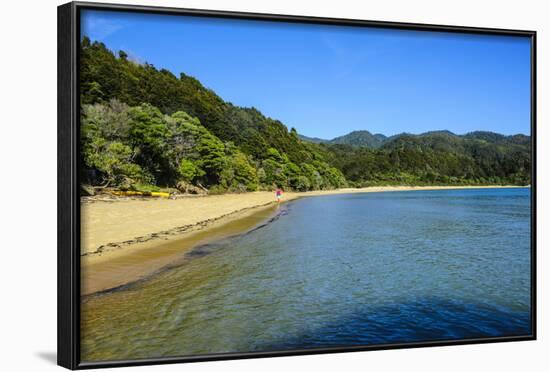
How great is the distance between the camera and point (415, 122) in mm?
4895

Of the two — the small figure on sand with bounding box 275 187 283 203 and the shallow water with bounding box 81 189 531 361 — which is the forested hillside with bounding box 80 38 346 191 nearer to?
the small figure on sand with bounding box 275 187 283 203

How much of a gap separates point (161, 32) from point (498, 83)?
2.85m

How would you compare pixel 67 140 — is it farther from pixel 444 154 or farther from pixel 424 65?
pixel 444 154

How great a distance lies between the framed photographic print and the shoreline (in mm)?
33

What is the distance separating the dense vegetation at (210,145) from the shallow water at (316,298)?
0.68 metres

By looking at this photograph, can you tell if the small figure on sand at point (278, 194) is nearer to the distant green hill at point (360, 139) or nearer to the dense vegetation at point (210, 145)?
the dense vegetation at point (210, 145)

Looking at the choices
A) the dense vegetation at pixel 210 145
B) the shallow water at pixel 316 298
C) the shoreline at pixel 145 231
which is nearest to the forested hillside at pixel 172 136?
the dense vegetation at pixel 210 145

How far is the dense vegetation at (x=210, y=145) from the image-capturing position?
11.7ft

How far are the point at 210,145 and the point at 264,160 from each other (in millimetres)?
592

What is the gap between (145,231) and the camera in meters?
6.07

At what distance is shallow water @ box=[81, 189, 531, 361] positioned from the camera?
349cm

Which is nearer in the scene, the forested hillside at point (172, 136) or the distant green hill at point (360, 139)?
the forested hillside at point (172, 136)

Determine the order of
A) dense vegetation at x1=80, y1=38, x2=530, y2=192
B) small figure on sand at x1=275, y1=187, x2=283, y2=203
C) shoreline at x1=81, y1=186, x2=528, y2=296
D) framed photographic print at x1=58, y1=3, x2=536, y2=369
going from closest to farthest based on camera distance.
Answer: framed photographic print at x1=58, y1=3, x2=536, y2=369
shoreline at x1=81, y1=186, x2=528, y2=296
dense vegetation at x1=80, y1=38, x2=530, y2=192
small figure on sand at x1=275, y1=187, x2=283, y2=203

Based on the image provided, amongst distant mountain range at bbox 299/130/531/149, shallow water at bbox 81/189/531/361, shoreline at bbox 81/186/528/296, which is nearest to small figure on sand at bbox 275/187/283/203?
shoreline at bbox 81/186/528/296
